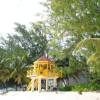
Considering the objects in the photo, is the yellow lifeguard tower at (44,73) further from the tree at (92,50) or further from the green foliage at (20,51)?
the green foliage at (20,51)

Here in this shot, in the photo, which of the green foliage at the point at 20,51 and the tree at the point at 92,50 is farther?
the green foliage at the point at 20,51

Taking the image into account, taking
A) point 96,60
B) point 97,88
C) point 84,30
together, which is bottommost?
point 97,88

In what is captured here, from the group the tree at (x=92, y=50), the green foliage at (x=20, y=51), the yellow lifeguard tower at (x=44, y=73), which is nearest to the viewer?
the tree at (x=92, y=50)

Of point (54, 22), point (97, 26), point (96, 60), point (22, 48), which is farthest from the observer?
point (22, 48)

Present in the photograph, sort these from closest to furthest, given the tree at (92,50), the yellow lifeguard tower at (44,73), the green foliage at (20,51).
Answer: the tree at (92,50) < the yellow lifeguard tower at (44,73) < the green foliage at (20,51)

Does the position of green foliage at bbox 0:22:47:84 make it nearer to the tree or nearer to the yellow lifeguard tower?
the yellow lifeguard tower

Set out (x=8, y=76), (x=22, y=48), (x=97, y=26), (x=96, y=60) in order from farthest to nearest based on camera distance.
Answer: (x=22, y=48) < (x=8, y=76) < (x=97, y=26) < (x=96, y=60)

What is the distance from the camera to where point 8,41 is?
46125mm

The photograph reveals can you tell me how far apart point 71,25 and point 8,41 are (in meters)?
19.9

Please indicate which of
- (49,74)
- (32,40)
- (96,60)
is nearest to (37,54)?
(32,40)

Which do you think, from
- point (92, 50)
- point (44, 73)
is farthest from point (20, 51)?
point (92, 50)

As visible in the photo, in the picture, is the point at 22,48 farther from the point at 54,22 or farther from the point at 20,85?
the point at 54,22

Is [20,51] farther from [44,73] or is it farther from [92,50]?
[92,50]

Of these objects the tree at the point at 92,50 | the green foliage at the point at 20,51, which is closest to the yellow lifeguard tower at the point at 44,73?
the tree at the point at 92,50
